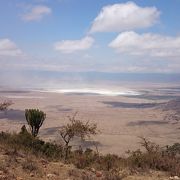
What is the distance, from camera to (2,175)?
30.2 ft

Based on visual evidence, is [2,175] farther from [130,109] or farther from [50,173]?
[130,109]

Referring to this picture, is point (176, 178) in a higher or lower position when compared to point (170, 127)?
higher

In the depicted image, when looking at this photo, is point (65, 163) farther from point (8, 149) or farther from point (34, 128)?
point (34, 128)

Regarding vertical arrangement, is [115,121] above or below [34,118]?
below

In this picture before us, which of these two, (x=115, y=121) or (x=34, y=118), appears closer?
(x=34, y=118)

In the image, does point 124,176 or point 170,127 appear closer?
point 124,176

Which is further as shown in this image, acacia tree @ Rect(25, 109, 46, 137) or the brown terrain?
the brown terrain

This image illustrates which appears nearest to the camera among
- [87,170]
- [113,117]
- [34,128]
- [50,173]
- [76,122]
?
[50,173]

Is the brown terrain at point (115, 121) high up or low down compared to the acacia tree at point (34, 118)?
down

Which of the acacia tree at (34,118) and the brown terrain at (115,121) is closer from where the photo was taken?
the acacia tree at (34,118)

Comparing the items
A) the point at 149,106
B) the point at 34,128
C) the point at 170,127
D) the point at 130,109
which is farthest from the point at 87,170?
the point at 149,106

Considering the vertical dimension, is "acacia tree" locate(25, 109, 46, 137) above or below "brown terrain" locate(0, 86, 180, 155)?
above

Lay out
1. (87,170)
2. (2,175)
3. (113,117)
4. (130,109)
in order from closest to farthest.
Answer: (2,175)
(87,170)
(113,117)
(130,109)

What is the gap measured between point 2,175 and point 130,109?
125675mm
